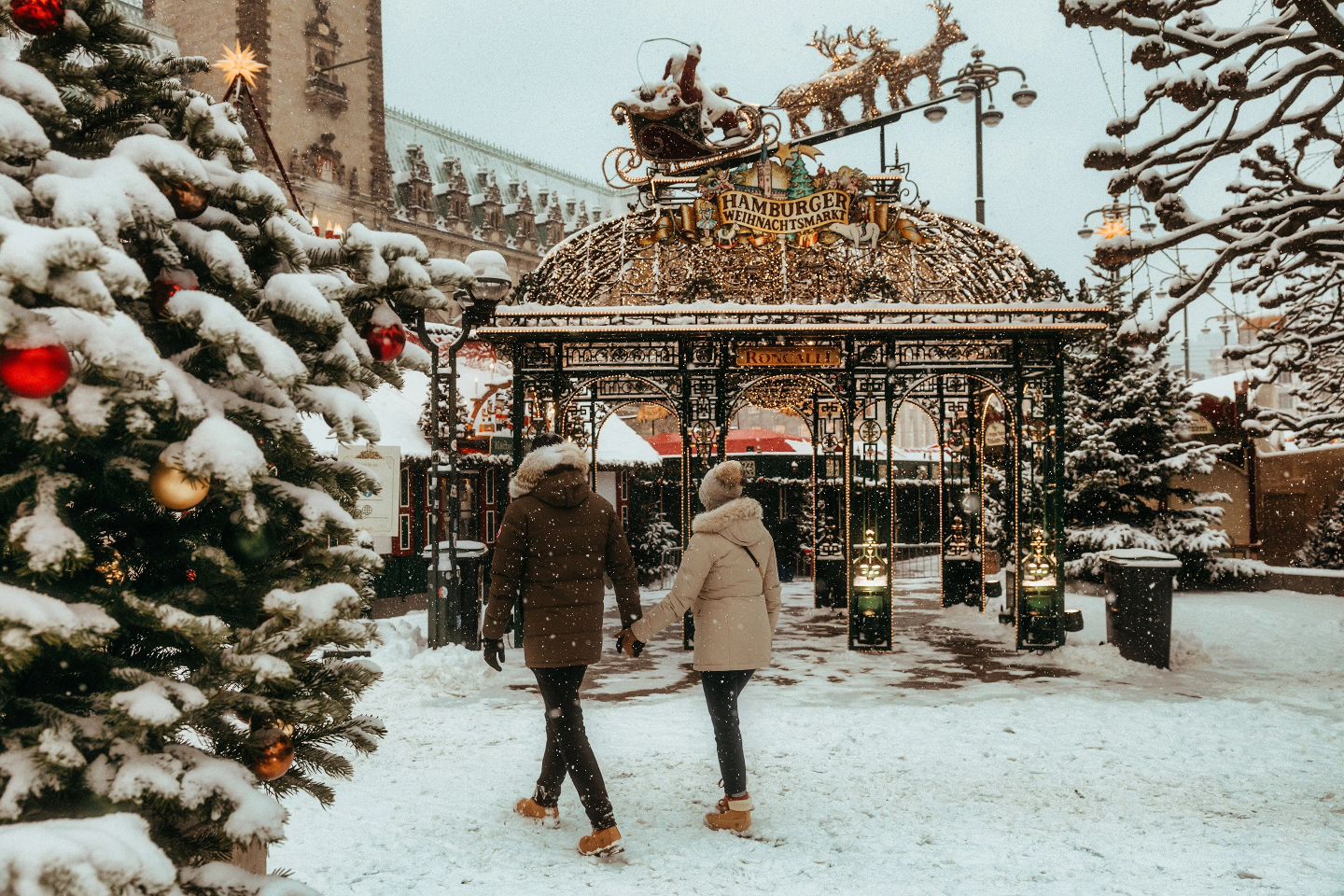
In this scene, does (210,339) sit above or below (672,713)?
above

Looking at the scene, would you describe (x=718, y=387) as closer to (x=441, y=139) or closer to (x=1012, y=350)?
(x=1012, y=350)

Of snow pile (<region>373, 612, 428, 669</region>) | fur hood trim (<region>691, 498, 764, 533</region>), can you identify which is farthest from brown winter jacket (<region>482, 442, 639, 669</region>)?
snow pile (<region>373, 612, 428, 669</region>)

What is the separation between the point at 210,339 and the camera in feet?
8.23

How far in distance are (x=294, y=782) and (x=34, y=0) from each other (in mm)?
2250

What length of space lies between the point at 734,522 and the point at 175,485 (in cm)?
383

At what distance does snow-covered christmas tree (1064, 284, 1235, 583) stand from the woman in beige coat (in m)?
16.1

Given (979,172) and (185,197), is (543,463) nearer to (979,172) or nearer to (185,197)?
(185,197)

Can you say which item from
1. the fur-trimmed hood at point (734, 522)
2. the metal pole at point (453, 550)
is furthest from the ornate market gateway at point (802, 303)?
the fur-trimmed hood at point (734, 522)

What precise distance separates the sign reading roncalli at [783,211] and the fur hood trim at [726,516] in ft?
24.2

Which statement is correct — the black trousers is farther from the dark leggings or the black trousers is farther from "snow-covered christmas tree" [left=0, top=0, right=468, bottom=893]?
"snow-covered christmas tree" [left=0, top=0, right=468, bottom=893]

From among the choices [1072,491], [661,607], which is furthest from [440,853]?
[1072,491]

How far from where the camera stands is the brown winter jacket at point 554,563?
5.40m

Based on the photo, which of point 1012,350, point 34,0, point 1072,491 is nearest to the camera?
point 34,0

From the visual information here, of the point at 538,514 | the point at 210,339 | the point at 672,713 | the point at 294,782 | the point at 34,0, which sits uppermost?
the point at 34,0
